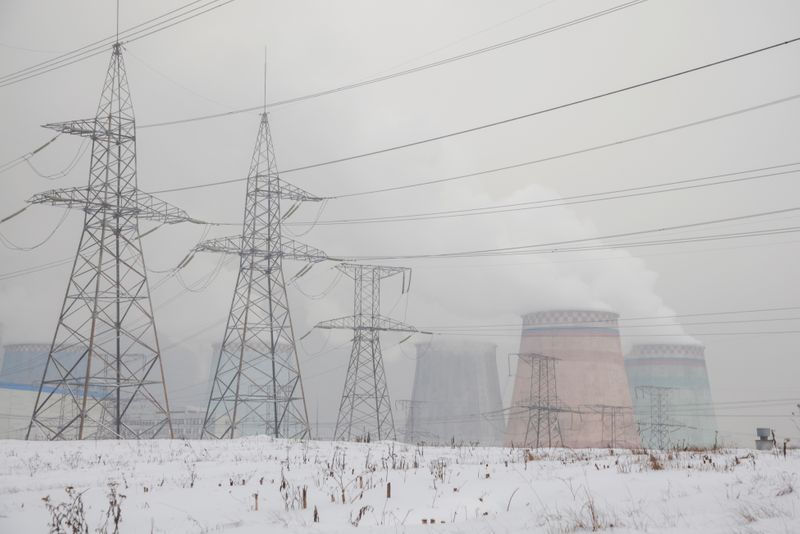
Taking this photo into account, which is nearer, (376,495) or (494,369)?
(376,495)

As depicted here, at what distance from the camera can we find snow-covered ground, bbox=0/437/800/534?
4946mm

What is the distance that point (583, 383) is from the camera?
4094 centimetres

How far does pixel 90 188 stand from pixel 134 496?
17076 mm

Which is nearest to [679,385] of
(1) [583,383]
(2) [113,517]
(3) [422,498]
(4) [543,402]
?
(1) [583,383]

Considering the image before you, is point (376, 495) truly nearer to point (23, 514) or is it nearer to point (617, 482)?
point (617, 482)

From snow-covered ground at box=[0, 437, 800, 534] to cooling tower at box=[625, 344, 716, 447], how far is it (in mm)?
41754

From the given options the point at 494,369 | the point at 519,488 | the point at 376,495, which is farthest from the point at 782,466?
the point at 494,369

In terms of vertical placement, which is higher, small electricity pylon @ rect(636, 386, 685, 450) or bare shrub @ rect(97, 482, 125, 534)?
small electricity pylon @ rect(636, 386, 685, 450)

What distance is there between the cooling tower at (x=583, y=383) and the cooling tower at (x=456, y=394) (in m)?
11.0

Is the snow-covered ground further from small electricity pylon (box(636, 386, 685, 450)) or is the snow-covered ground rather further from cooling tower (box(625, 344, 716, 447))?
cooling tower (box(625, 344, 716, 447))

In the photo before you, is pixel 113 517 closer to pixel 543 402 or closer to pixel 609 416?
pixel 609 416

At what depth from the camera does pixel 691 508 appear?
5176mm

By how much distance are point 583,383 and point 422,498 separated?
36.3m

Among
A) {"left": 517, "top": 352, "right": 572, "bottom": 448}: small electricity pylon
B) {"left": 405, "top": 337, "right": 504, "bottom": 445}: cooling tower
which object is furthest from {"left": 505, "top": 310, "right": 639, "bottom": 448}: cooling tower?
{"left": 405, "top": 337, "right": 504, "bottom": 445}: cooling tower
